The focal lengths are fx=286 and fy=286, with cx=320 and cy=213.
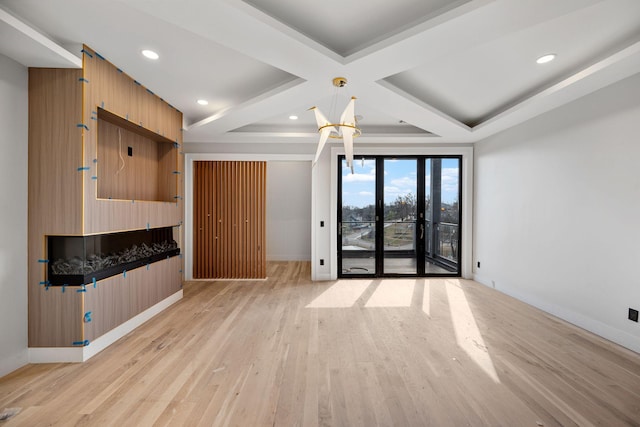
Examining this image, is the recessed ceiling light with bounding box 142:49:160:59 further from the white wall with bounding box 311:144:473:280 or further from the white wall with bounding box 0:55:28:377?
the white wall with bounding box 311:144:473:280

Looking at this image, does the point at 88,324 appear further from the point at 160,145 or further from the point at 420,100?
the point at 420,100

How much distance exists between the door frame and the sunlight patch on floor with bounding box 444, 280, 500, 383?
115 cm

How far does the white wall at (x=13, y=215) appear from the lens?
2186 millimetres

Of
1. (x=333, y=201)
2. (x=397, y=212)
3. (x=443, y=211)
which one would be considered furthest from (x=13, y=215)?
(x=443, y=211)

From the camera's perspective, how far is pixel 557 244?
341 centimetres

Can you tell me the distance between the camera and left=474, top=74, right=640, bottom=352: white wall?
2.68 metres

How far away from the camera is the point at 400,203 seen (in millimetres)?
5234

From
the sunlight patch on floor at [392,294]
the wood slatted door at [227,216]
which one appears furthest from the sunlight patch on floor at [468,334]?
the wood slatted door at [227,216]

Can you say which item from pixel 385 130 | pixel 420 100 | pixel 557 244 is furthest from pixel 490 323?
pixel 385 130

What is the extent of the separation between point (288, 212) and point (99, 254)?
4929mm

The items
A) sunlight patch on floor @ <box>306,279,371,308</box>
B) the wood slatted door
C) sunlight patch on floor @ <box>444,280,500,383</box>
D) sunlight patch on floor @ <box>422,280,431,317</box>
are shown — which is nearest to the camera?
sunlight patch on floor @ <box>444,280,500,383</box>

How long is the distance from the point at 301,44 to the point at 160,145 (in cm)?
270

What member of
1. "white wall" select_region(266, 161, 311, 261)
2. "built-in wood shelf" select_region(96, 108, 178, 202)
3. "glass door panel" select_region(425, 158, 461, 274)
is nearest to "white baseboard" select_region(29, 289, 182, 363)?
"built-in wood shelf" select_region(96, 108, 178, 202)

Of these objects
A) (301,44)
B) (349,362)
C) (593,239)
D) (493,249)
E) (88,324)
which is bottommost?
(349,362)
